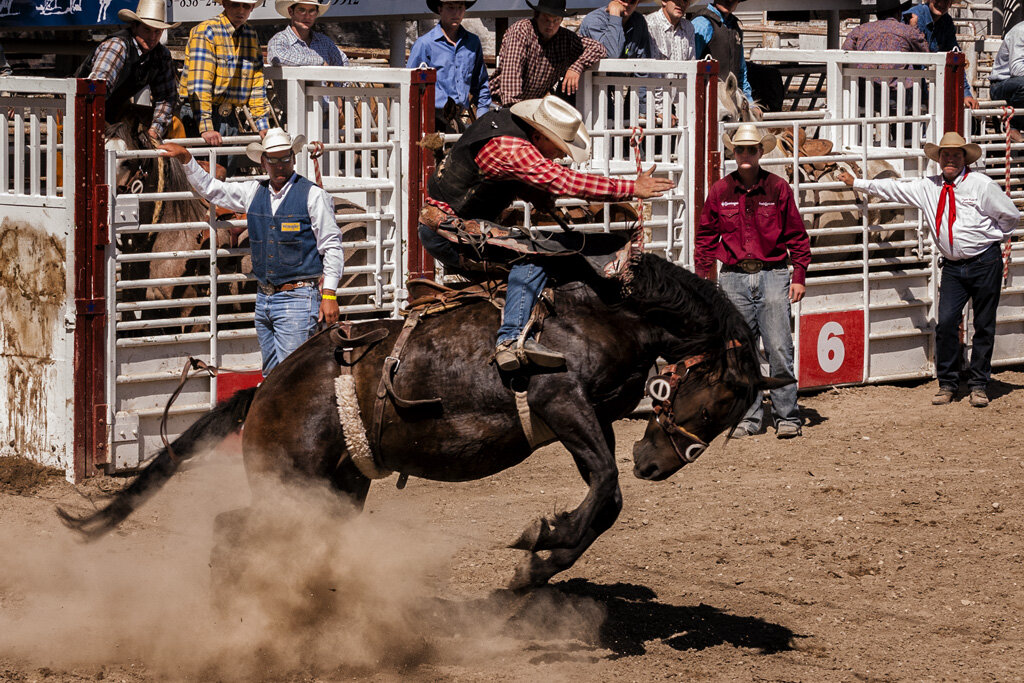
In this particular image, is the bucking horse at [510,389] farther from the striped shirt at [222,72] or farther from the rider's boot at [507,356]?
the striped shirt at [222,72]

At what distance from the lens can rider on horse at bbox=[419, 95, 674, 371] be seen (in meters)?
5.35

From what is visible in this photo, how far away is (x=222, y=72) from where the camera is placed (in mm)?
8836

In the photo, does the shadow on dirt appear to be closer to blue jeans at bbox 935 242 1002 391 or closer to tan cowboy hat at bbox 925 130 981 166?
blue jeans at bbox 935 242 1002 391

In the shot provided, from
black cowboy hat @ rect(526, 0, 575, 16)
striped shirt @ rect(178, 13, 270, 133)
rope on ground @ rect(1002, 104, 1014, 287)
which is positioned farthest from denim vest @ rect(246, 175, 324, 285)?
rope on ground @ rect(1002, 104, 1014, 287)

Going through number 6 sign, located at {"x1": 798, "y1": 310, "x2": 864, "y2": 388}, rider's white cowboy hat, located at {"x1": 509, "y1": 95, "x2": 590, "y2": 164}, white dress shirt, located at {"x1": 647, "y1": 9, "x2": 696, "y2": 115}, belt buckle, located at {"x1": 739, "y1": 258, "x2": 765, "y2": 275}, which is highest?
white dress shirt, located at {"x1": 647, "y1": 9, "x2": 696, "y2": 115}

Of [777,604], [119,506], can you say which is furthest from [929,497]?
[119,506]

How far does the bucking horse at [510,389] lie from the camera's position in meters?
5.45

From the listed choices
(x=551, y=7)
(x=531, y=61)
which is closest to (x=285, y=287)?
(x=531, y=61)

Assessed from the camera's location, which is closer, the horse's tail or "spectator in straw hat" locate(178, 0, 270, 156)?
the horse's tail

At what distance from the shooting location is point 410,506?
7.73m

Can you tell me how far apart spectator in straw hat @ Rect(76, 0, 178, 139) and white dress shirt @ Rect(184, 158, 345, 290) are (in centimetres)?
91

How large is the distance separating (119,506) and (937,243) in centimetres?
671

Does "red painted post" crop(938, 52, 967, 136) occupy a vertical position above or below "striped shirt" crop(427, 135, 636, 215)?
above

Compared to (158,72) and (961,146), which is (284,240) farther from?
(961,146)
